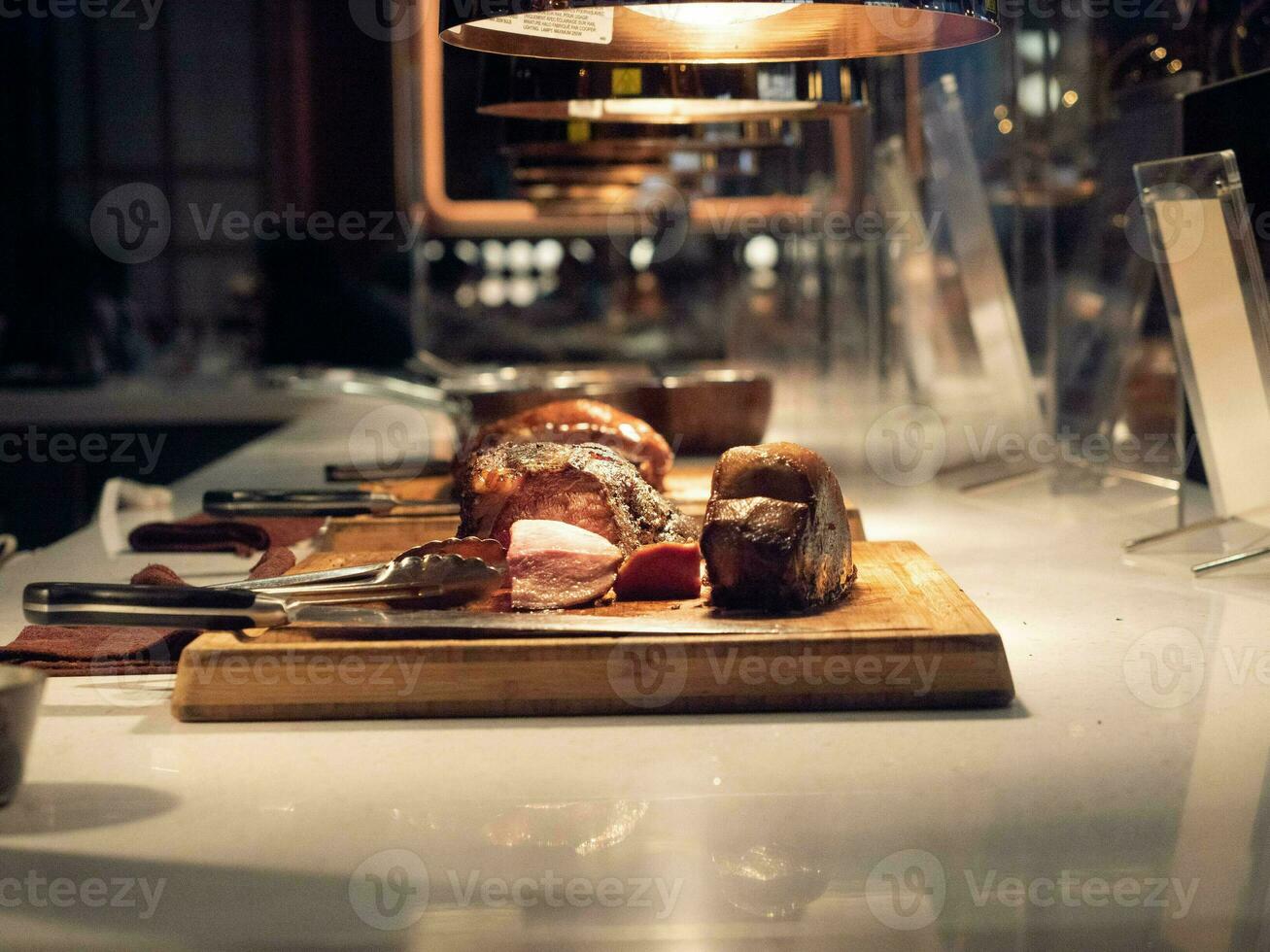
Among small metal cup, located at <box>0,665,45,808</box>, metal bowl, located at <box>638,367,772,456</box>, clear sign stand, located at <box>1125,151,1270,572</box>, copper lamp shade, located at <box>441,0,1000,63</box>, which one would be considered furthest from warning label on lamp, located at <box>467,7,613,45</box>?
metal bowl, located at <box>638,367,772,456</box>

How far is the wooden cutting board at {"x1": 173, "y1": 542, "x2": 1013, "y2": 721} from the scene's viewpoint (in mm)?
911

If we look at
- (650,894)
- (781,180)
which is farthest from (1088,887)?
(781,180)

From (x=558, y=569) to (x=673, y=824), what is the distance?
0.33 m

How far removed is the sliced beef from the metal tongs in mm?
91

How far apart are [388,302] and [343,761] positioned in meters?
4.54

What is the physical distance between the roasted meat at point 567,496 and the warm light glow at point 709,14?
13.6 inches

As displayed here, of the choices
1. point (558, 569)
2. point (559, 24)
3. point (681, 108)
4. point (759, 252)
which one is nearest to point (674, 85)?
point (681, 108)

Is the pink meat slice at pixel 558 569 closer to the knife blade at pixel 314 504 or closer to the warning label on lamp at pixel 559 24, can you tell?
the warning label on lamp at pixel 559 24

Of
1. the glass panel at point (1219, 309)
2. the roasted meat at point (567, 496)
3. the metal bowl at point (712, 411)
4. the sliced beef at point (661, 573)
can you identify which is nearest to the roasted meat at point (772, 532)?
the sliced beef at point (661, 573)

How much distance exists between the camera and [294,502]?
1.44m

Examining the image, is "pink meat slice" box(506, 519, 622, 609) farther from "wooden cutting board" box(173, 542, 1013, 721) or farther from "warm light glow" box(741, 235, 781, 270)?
"warm light glow" box(741, 235, 781, 270)

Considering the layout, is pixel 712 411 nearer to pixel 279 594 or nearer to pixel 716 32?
pixel 716 32

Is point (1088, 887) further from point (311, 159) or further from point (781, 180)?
point (311, 159)

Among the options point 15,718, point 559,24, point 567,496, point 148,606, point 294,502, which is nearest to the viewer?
point 15,718
